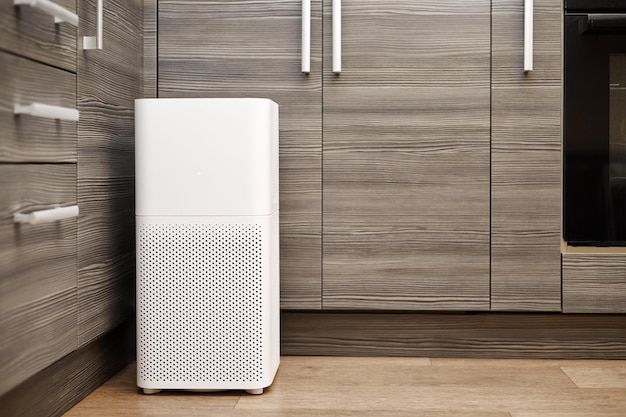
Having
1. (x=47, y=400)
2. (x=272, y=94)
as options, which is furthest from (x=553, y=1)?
(x=47, y=400)

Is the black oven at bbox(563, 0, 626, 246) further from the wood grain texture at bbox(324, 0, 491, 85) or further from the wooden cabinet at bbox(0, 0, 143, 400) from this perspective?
the wooden cabinet at bbox(0, 0, 143, 400)

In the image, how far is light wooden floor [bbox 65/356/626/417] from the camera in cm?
169

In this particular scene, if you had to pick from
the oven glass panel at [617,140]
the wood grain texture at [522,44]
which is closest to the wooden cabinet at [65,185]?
the wood grain texture at [522,44]

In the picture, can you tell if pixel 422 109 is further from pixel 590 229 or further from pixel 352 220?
pixel 590 229

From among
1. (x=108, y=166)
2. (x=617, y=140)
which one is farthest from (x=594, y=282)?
(x=108, y=166)

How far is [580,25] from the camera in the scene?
205 cm

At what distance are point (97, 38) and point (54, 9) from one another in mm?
225

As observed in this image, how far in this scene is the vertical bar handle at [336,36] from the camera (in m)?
2.06

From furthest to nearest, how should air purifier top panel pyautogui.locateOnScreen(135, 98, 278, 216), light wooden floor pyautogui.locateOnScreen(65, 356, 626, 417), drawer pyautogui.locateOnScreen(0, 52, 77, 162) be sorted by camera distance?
air purifier top panel pyautogui.locateOnScreen(135, 98, 278, 216), light wooden floor pyautogui.locateOnScreen(65, 356, 626, 417), drawer pyautogui.locateOnScreen(0, 52, 77, 162)

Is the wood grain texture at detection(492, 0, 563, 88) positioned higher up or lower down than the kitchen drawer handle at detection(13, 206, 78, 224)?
higher up

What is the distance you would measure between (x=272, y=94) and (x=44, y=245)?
824mm

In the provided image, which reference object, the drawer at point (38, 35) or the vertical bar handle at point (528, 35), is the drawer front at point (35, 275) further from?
the vertical bar handle at point (528, 35)

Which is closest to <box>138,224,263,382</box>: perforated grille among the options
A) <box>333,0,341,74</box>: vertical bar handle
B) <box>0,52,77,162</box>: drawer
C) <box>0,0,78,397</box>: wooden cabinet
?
<box>0,0,78,397</box>: wooden cabinet

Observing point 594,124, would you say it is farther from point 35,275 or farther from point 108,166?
point 35,275
